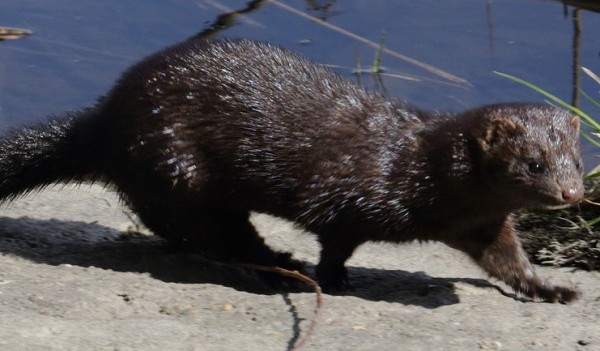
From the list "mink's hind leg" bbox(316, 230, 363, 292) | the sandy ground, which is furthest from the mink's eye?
"mink's hind leg" bbox(316, 230, 363, 292)

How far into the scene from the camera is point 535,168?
6.00 meters

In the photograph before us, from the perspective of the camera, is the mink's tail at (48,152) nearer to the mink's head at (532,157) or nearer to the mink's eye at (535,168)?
the mink's head at (532,157)

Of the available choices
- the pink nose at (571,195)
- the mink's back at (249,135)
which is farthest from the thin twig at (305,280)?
the pink nose at (571,195)

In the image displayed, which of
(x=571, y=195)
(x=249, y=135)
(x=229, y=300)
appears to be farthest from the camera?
(x=249, y=135)

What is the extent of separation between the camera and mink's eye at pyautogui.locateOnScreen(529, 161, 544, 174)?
598 cm

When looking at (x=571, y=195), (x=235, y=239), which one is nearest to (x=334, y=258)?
(x=235, y=239)

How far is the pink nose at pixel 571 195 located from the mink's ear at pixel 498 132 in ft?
1.14

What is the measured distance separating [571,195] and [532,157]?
0.26 meters

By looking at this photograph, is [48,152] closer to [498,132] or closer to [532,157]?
[498,132]

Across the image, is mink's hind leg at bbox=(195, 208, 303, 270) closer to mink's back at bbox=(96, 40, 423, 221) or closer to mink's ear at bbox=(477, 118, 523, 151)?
mink's back at bbox=(96, 40, 423, 221)

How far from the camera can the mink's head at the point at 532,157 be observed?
Result: 19.5ft

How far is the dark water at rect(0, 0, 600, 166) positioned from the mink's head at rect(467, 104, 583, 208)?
8.62 feet

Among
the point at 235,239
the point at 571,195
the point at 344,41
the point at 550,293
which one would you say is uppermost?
the point at 571,195

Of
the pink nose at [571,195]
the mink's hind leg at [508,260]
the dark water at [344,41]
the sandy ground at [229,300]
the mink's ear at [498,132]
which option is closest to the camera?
the sandy ground at [229,300]
